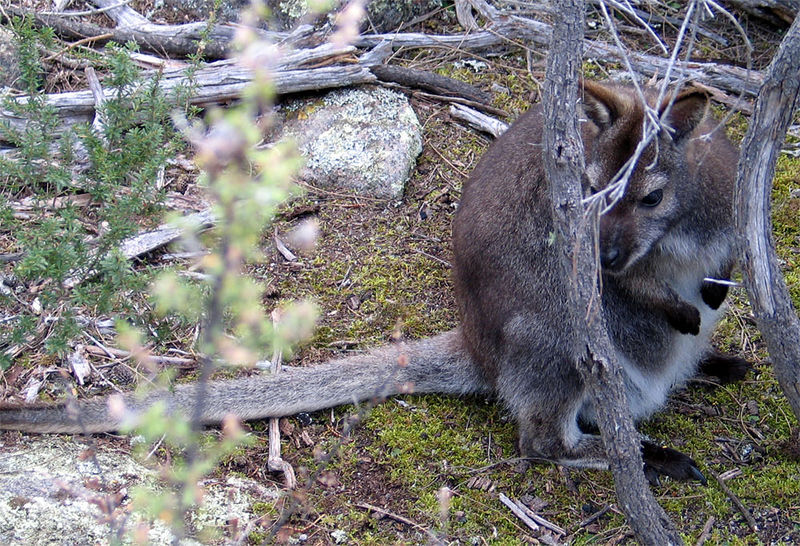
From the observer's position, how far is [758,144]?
2.68 metres

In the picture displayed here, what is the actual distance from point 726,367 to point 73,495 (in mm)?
2961

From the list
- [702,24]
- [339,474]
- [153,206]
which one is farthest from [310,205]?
[702,24]

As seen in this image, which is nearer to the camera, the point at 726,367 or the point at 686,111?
the point at 686,111

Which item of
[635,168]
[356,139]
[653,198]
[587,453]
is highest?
[635,168]

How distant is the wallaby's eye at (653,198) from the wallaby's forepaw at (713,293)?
0.56 metres

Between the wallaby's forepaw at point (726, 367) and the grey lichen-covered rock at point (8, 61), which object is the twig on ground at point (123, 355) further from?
the wallaby's forepaw at point (726, 367)

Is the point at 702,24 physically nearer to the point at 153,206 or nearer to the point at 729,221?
the point at 729,221

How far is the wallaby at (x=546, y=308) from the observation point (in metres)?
3.50

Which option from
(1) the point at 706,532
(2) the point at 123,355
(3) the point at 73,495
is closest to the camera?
(3) the point at 73,495

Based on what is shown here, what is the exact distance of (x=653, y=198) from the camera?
11.4 feet

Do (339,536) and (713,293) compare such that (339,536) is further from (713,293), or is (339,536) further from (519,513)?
(713,293)

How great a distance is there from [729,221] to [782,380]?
0.87 metres

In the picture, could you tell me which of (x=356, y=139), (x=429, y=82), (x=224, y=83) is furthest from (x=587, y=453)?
(x=224, y=83)

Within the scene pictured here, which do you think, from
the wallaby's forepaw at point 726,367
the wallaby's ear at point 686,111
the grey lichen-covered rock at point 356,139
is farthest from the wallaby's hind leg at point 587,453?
the grey lichen-covered rock at point 356,139
